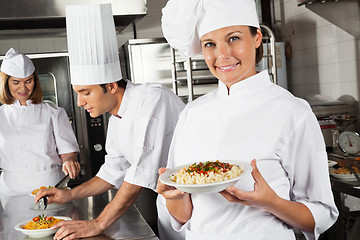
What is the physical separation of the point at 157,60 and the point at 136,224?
8.95 feet

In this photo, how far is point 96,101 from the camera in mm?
1989

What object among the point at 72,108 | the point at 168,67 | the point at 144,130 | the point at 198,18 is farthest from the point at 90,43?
the point at 168,67

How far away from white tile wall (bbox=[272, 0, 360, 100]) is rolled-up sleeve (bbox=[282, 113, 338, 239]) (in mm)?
2760

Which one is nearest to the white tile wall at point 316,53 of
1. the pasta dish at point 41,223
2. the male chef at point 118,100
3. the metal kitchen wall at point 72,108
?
the metal kitchen wall at point 72,108

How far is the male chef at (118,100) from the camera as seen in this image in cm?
194

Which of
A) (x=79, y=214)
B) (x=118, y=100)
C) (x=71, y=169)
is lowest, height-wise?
(x=79, y=214)

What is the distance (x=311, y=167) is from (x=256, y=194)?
0.23m

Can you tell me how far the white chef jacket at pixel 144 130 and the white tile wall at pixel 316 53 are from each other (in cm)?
237

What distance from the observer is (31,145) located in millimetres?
2920

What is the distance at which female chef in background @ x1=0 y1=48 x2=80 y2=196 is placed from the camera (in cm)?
285

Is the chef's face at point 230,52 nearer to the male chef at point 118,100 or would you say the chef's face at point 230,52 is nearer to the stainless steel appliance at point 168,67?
the male chef at point 118,100

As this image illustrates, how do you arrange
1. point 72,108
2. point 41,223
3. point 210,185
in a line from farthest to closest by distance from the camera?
point 72,108, point 41,223, point 210,185

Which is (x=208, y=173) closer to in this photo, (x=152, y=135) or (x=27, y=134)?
(x=152, y=135)

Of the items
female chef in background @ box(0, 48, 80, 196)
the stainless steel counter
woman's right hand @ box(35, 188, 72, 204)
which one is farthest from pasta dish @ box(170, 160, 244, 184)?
female chef in background @ box(0, 48, 80, 196)
